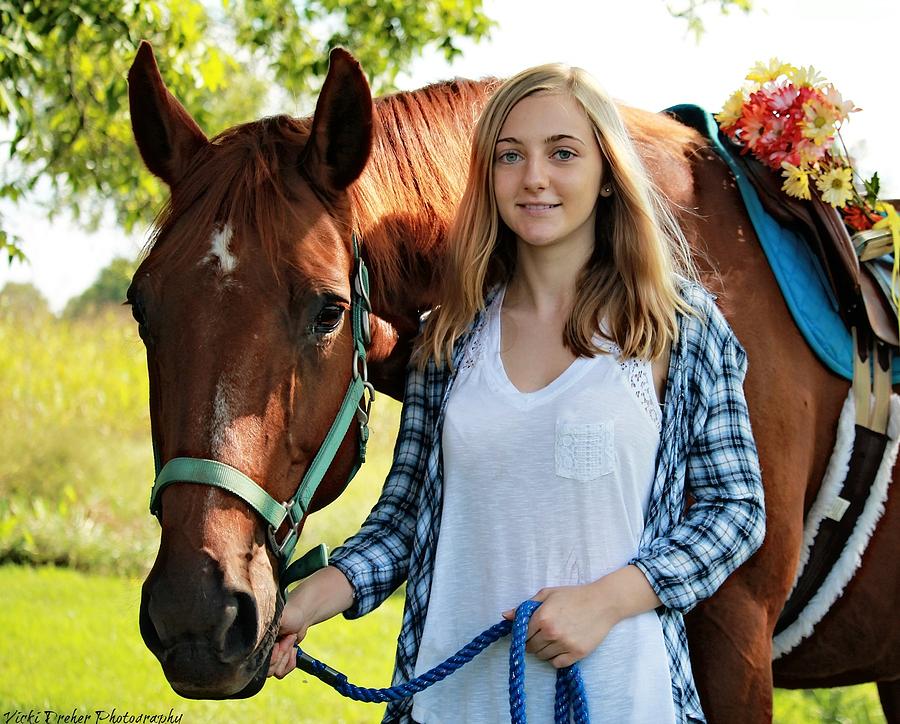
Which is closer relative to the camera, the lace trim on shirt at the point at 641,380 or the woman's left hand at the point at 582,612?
the woman's left hand at the point at 582,612

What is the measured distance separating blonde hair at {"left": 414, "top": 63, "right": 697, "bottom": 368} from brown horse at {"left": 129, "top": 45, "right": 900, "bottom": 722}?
0.20 m

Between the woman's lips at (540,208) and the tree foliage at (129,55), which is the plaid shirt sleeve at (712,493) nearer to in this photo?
the woman's lips at (540,208)

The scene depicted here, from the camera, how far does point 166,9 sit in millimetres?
4445

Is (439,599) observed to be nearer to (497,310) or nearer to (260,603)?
(260,603)

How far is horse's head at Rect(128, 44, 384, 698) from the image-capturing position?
64.7 inches

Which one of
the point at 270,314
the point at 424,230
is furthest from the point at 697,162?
the point at 270,314

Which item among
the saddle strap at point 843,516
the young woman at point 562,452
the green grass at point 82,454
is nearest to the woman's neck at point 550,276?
the young woman at point 562,452

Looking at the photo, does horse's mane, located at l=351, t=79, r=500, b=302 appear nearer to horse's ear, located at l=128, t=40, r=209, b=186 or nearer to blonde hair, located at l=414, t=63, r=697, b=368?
blonde hair, located at l=414, t=63, r=697, b=368

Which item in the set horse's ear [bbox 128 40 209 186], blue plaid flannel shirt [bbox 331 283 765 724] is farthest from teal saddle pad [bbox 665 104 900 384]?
horse's ear [bbox 128 40 209 186]

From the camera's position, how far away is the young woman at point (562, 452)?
1.76 meters

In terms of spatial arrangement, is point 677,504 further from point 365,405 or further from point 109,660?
point 109,660

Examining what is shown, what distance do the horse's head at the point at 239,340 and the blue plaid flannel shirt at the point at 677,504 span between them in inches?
6.4

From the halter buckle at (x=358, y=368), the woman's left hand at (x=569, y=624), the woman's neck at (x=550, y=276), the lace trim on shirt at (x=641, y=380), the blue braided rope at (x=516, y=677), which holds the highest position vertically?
the woman's neck at (x=550, y=276)

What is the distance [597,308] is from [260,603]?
2.90 feet
